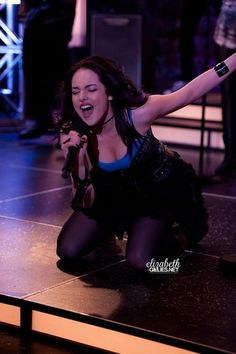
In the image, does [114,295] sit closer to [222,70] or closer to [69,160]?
[69,160]

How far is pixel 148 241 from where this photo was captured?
285 cm

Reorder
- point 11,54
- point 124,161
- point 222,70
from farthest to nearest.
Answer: point 11,54 < point 124,161 < point 222,70

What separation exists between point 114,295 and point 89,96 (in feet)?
2.34

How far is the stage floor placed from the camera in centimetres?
222

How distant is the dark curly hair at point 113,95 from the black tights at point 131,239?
32 cm

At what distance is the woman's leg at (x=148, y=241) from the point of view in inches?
110

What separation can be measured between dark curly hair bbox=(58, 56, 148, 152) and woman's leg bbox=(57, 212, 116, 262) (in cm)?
35

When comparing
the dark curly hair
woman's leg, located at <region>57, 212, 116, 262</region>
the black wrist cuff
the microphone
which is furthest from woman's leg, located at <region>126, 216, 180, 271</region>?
the black wrist cuff

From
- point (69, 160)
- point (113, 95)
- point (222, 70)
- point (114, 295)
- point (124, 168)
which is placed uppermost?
point (222, 70)

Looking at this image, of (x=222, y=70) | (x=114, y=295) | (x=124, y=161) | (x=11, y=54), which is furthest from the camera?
(x=11, y=54)

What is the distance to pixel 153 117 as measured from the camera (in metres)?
2.83

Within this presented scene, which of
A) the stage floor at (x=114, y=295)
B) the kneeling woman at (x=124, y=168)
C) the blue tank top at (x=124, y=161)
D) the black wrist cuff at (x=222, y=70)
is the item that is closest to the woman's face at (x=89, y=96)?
the kneeling woman at (x=124, y=168)

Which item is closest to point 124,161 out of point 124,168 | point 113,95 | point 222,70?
point 124,168

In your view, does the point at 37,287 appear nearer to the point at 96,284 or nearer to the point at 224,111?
the point at 96,284
